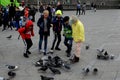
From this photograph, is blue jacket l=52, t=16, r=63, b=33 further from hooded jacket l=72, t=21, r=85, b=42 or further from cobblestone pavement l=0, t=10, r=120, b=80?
hooded jacket l=72, t=21, r=85, b=42

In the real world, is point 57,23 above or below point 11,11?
above

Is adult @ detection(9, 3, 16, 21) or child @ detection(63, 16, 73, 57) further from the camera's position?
adult @ detection(9, 3, 16, 21)

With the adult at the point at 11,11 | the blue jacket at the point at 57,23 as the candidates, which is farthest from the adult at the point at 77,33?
the adult at the point at 11,11

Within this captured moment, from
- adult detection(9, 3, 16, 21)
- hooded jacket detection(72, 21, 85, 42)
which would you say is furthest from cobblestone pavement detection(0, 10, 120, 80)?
adult detection(9, 3, 16, 21)

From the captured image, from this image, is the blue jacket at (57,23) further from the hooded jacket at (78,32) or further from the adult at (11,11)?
the adult at (11,11)

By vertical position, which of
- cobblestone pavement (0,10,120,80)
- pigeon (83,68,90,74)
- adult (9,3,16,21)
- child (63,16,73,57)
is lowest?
adult (9,3,16,21)

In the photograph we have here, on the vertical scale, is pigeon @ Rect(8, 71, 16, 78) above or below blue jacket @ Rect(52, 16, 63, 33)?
below

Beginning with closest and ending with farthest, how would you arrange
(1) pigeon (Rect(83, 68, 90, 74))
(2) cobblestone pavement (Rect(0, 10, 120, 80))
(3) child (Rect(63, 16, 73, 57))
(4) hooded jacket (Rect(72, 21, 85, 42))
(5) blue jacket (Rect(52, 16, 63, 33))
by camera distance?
(2) cobblestone pavement (Rect(0, 10, 120, 80)), (1) pigeon (Rect(83, 68, 90, 74)), (4) hooded jacket (Rect(72, 21, 85, 42)), (3) child (Rect(63, 16, 73, 57)), (5) blue jacket (Rect(52, 16, 63, 33))

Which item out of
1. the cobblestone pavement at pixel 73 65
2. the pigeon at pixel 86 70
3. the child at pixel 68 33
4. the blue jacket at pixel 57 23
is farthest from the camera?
the blue jacket at pixel 57 23

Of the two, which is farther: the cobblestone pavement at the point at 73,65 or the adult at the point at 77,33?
the adult at the point at 77,33

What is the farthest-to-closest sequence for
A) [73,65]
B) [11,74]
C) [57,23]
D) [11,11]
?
1. [11,11]
2. [57,23]
3. [73,65]
4. [11,74]

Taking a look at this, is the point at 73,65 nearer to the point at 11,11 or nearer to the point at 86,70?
the point at 86,70

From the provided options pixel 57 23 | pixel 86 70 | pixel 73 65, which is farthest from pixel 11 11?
pixel 86 70

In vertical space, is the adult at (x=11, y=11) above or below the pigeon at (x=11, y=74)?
below
